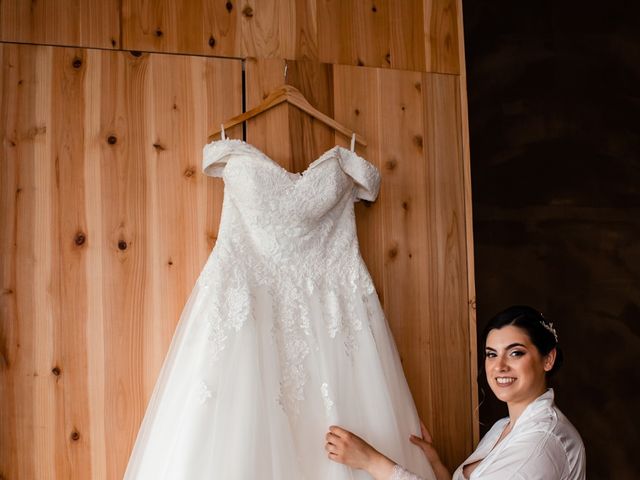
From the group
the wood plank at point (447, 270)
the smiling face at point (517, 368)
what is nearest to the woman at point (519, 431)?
the smiling face at point (517, 368)

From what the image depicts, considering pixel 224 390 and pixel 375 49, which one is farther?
pixel 375 49

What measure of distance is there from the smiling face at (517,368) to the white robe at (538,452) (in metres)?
0.04

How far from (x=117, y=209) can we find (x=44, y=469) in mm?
775

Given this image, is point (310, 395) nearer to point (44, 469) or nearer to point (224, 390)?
point (224, 390)

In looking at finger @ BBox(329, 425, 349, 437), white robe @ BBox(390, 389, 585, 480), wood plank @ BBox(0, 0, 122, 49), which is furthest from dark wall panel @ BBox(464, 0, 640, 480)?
wood plank @ BBox(0, 0, 122, 49)

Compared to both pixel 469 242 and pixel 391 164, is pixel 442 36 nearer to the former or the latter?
pixel 391 164

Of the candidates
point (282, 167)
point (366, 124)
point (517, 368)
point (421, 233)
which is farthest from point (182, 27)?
point (517, 368)

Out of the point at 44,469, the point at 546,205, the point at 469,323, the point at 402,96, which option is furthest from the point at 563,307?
the point at 44,469

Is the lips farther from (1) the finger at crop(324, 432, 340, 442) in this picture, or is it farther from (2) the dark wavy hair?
(1) the finger at crop(324, 432, 340, 442)

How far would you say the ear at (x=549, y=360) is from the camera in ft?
6.32

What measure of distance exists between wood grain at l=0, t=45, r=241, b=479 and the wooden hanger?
0.10m

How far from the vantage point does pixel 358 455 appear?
5.98 ft

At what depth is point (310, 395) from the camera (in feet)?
6.32

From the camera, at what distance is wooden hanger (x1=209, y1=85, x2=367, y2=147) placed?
213cm
